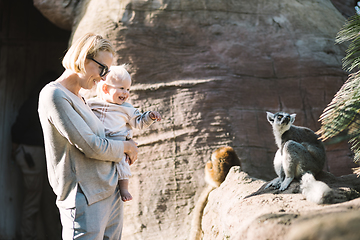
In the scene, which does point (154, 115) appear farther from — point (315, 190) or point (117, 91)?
point (315, 190)

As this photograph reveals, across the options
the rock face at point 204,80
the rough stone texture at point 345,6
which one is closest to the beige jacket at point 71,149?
the rock face at point 204,80

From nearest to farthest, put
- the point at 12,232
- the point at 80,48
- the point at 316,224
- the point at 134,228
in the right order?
the point at 316,224 → the point at 80,48 → the point at 134,228 → the point at 12,232

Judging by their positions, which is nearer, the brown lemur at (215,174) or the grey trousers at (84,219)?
the grey trousers at (84,219)

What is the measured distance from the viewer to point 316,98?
5512mm

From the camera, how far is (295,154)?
10.6 ft

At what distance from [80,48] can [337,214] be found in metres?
2.00

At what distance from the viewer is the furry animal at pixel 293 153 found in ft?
10.6

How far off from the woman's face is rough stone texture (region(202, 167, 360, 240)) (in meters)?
1.55

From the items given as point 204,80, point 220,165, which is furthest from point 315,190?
point 204,80

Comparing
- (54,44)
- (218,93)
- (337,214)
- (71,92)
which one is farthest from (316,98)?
(54,44)

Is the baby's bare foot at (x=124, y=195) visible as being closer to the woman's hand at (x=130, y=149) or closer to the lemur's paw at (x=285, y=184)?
the woman's hand at (x=130, y=149)

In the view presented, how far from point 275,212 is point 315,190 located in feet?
1.34

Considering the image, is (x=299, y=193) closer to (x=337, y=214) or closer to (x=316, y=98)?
(x=337, y=214)

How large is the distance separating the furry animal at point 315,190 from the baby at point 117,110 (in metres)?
1.36
